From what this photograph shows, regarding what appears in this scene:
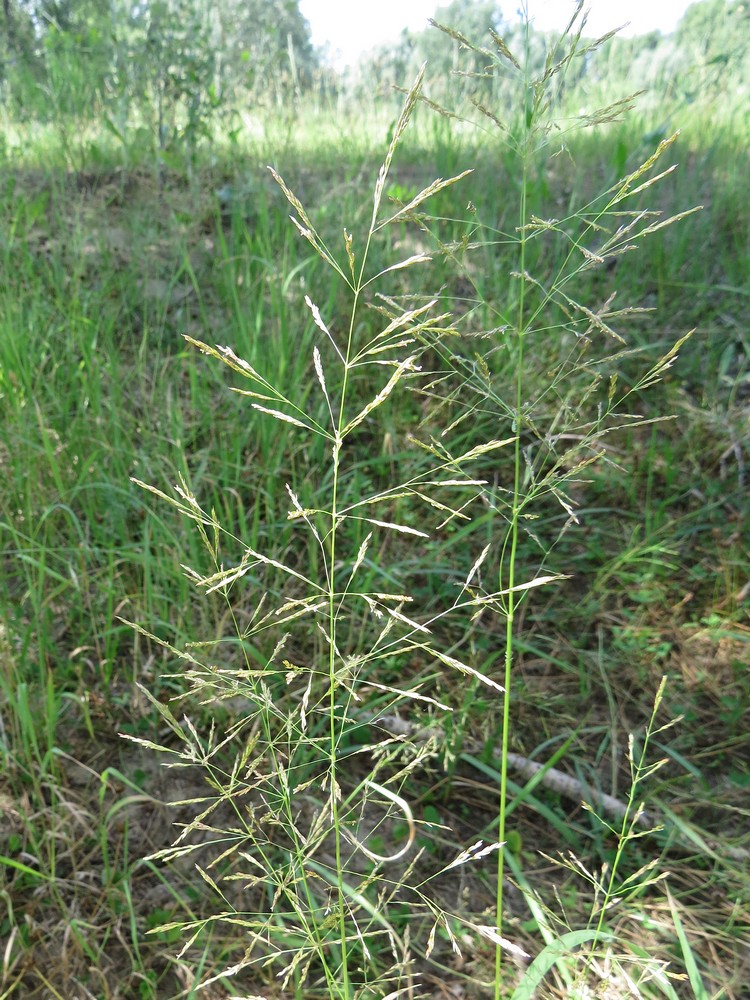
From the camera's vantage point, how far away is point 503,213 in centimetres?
325

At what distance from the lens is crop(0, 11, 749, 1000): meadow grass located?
4.03 feet

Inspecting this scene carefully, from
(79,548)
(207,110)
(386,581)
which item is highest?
(207,110)

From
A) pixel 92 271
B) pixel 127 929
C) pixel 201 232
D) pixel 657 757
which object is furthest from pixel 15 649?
pixel 201 232

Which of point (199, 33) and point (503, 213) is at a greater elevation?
point (199, 33)

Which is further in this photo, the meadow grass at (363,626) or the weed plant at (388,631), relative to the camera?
the meadow grass at (363,626)

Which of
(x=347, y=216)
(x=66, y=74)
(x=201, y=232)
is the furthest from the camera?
(x=66, y=74)

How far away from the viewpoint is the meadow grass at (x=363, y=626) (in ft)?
4.03

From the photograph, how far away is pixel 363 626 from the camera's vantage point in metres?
1.99

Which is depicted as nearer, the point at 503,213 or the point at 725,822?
the point at 725,822

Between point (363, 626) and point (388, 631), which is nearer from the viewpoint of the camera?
point (388, 631)

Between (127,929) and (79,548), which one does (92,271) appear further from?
(127,929)

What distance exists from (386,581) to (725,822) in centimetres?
104

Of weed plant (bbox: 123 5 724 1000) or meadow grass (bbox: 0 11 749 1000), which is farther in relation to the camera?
meadow grass (bbox: 0 11 749 1000)

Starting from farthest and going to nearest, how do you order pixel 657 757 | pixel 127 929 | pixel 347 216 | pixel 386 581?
pixel 347 216 < pixel 386 581 < pixel 657 757 < pixel 127 929
